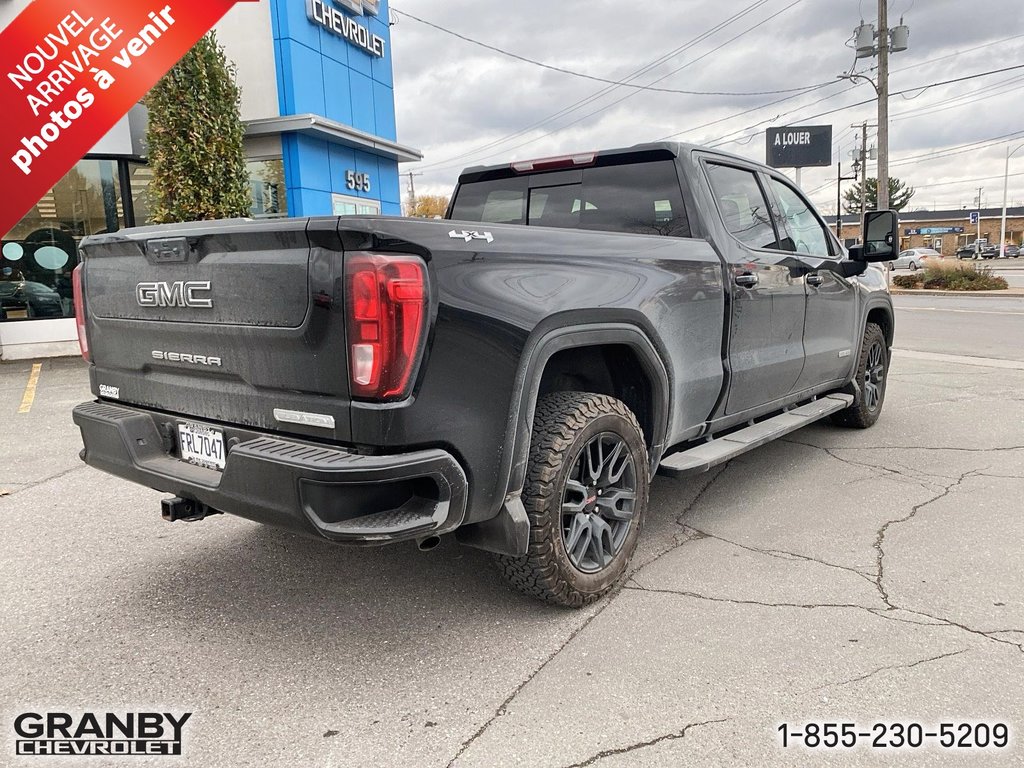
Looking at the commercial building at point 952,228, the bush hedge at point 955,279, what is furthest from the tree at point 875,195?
the bush hedge at point 955,279

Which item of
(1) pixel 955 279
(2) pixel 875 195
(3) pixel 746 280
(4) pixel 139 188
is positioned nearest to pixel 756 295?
(3) pixel 746 280

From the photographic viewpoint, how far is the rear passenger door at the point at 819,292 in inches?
188

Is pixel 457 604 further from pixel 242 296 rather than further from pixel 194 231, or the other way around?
pixel 194 231

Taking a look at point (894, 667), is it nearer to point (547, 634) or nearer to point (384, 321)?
point (547, 634)

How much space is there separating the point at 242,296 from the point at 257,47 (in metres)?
10.9

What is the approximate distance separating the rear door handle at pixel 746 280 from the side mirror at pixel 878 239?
1620 millimetres

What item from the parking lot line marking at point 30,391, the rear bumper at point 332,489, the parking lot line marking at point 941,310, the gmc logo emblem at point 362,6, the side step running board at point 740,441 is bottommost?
the parking lot line marking at point 941,310

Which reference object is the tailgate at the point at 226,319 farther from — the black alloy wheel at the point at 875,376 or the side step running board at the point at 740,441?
the black alloy wheel at the point at 875,376

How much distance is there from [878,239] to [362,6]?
11.2m

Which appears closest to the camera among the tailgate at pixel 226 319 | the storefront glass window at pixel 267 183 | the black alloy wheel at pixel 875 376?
the tailgate at pixel 226 319

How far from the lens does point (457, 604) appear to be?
3.22 metres

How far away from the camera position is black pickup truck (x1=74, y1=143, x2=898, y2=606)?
2377 millimetres

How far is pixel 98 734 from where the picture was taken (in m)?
2.44

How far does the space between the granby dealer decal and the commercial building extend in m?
96.9
